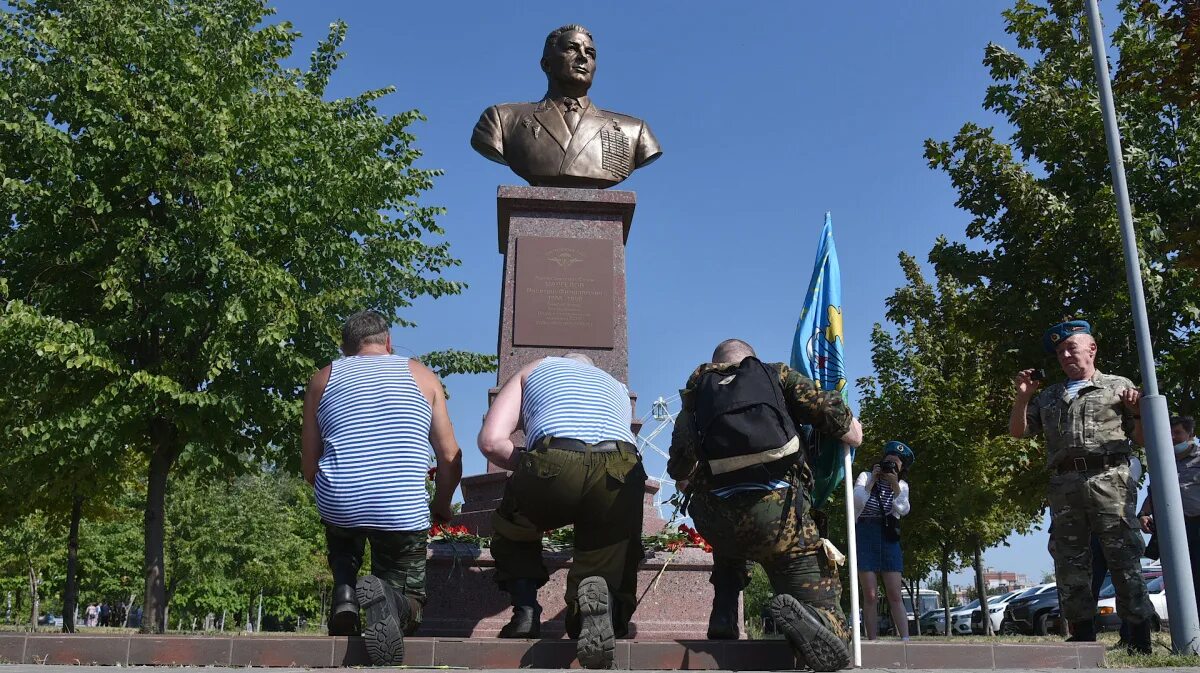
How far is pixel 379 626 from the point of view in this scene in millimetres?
4434

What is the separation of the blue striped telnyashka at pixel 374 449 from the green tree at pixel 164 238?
7.97m

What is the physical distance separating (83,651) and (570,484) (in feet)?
8.17

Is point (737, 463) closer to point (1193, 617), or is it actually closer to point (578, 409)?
point (578, 409)

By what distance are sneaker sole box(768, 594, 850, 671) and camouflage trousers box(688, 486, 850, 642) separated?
265 mm

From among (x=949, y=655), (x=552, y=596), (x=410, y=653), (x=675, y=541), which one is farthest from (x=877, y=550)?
(x=410, y=653)

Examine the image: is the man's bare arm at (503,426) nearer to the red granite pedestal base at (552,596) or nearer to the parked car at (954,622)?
the red granite pedestal base at (552,596)

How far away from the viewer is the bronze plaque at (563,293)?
8.60 meters

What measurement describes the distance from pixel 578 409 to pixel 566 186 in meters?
4.90

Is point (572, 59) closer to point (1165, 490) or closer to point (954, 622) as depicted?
point (1165, 490)

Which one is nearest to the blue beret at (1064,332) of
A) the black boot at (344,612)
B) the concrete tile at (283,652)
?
the black boot at (344,612)

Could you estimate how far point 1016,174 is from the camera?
1566cm

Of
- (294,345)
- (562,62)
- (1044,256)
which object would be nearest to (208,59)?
(294,345)

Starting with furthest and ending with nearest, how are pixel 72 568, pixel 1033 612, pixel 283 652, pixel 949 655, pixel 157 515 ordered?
pixel 1033 612, pixel 72 568, pixel 157 515, pixel 949 655, pixel 283 652

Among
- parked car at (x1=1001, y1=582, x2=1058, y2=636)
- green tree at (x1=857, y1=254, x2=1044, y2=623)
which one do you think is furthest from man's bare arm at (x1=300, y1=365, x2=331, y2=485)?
green tree at (x1=857, y1=254, x2=1044, y2=623)
